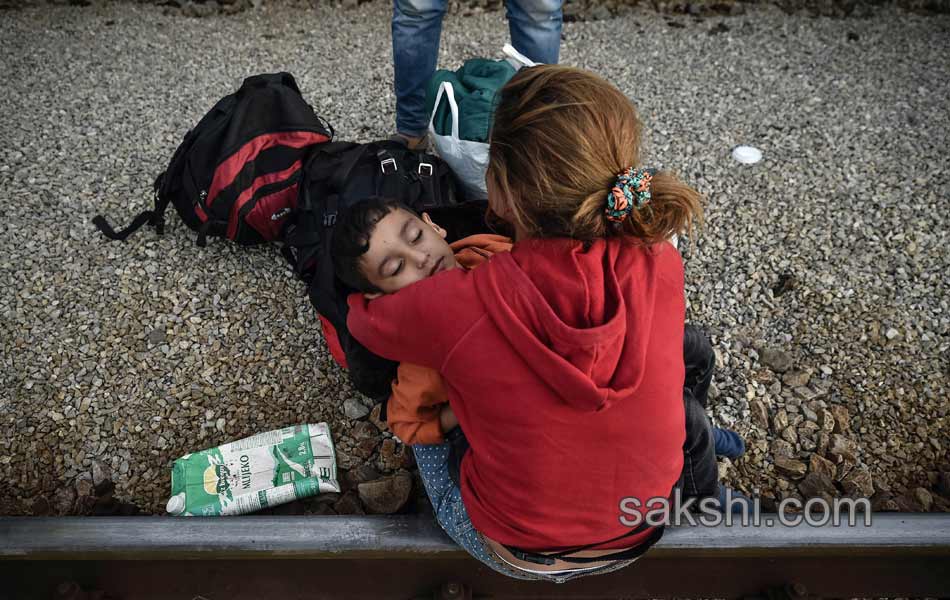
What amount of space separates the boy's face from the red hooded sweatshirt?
1.33 ft

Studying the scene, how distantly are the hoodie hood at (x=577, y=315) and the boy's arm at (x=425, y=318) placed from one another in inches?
2.3

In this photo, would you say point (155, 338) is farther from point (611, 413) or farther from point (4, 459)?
point (611, 413)

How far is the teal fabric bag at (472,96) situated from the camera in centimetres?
277

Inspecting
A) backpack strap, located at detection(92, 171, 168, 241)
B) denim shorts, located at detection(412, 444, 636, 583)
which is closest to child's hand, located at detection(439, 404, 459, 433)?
denim shorts, located at detection(412, 444, 636, 583)

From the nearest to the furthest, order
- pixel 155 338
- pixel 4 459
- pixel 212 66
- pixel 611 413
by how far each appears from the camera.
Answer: pixel 611 413 < pixel 4 459 < pixel 155 338 < pixel 212 66

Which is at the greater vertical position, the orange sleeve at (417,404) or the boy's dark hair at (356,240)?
the boy's dark hair at (356,240)

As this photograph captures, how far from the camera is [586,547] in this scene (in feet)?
5.07

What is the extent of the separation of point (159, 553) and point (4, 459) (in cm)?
97

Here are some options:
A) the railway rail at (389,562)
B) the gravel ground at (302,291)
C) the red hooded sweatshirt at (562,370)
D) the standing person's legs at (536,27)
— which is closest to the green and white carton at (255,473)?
the gravel ground at (302,291)

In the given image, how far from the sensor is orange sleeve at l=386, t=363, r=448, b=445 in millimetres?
1723

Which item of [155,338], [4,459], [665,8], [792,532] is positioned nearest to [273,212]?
[155,338]

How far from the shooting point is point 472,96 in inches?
110

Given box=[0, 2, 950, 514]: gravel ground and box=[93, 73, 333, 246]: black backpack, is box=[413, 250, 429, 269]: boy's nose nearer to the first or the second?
box=[0, 2, 950, 514]: gravel ground

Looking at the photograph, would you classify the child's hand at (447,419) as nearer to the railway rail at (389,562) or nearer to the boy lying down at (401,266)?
the boy lying down at (401,266)
